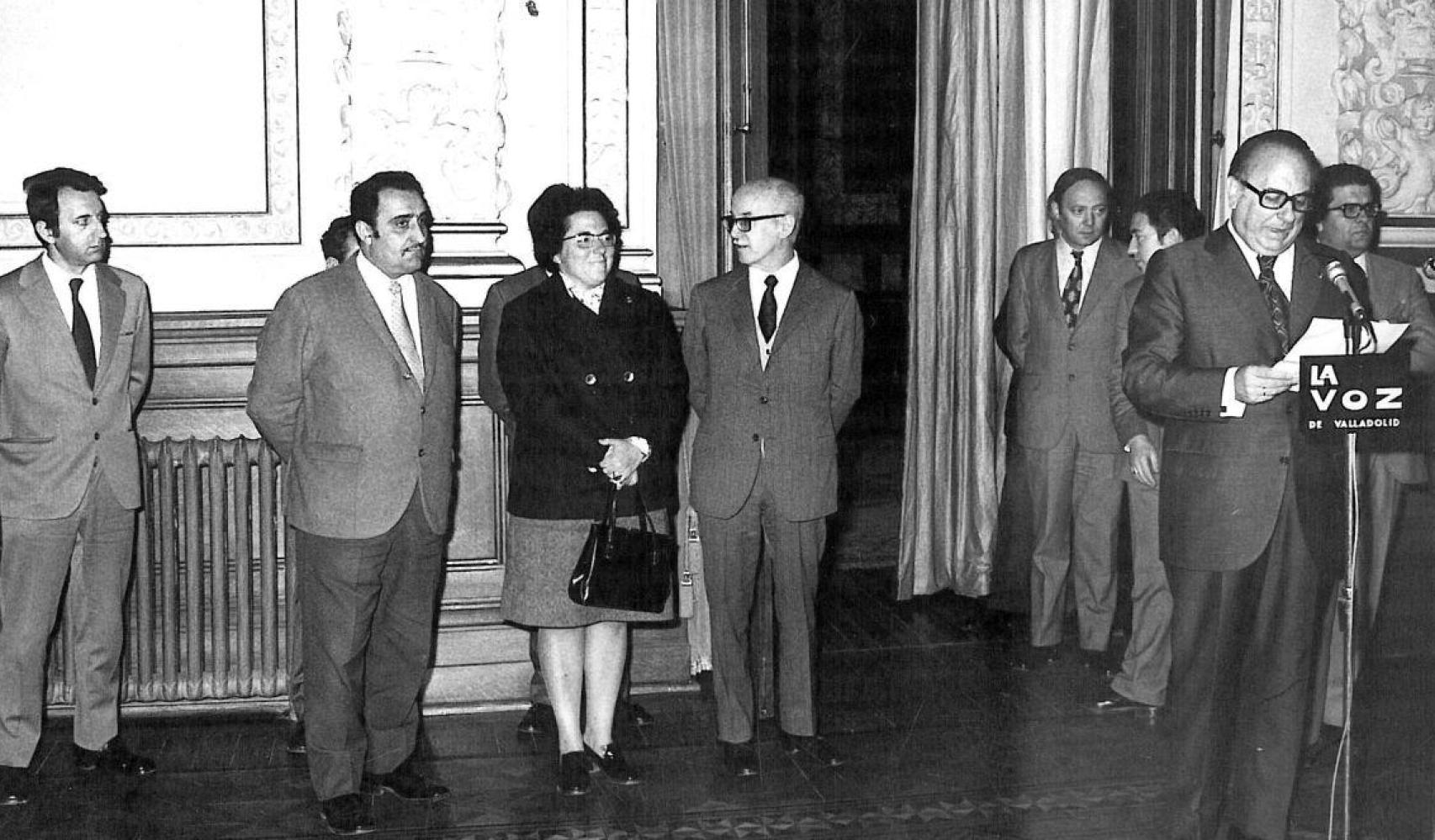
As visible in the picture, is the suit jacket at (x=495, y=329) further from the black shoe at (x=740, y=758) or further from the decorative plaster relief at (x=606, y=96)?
the black shoe at (x=740, y=758)

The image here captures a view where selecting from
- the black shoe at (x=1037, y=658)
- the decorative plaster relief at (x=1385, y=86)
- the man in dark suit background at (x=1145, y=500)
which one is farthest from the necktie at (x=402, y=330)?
the decorative plaster relief at (x=1385, y=86)

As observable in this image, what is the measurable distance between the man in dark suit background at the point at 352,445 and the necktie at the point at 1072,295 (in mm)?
2424

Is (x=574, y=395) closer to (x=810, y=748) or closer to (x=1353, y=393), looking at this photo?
(x=810, y=748)

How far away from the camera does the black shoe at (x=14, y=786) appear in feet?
14.6

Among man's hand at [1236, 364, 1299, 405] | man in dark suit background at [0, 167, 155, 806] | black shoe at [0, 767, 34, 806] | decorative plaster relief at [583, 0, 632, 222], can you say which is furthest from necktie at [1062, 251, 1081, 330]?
black shoe at [0, 767, 34, 806]

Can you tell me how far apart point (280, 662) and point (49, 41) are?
2139mm

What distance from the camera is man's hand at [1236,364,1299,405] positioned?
3465 millimetres

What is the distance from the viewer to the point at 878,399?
1122 cm

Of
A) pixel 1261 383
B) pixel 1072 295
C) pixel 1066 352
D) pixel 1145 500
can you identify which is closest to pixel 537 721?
pixel 1145 500

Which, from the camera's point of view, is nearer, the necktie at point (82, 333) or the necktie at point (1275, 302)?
the necktie at point (1275, 302)

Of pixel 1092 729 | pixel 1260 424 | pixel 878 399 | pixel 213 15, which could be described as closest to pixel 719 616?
pixel 1092 729

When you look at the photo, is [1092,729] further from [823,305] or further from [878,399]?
[878,399]

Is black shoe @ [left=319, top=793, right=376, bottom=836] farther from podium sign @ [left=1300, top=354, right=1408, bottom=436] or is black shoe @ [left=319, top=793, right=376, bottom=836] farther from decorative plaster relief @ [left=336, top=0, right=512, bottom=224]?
podium sign @ [left=1300, top=354, right=1408, bottom=436]

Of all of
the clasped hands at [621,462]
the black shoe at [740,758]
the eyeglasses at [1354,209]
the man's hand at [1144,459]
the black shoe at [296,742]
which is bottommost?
the black shoe at [296,742]
